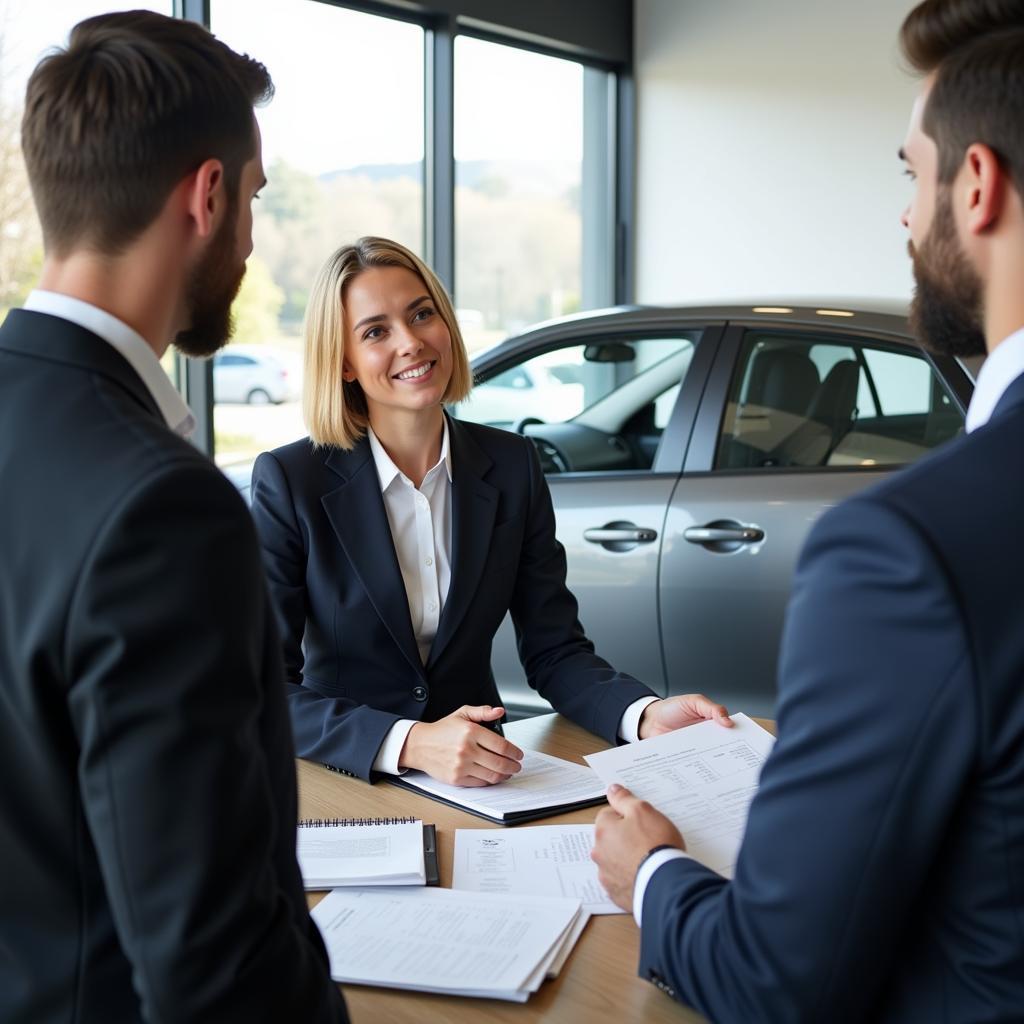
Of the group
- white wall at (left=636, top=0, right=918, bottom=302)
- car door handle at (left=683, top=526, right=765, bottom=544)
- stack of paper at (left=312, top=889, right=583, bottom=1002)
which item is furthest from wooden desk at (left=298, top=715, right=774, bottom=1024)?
white wall at (left=636, top=0, right=918, bottom=302)

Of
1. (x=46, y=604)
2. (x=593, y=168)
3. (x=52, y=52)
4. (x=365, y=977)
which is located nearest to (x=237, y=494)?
(x=46, y=604)

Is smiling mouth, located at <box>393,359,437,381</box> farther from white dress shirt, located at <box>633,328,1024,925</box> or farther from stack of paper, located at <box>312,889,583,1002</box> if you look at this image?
white dress shirt, located at <box>633,328,1024,925</box>

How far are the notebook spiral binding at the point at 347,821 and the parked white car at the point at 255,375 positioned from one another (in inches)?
141

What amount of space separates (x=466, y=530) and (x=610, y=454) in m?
1.42

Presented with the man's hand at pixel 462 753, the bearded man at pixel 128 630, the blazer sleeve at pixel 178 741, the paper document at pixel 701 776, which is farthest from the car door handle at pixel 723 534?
the blazer sleeve at pixel 178 741

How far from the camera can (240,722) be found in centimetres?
81

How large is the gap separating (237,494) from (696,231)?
622 centimetres

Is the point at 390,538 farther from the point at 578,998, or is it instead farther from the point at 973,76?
the point at 973,76

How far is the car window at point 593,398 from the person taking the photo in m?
3.43

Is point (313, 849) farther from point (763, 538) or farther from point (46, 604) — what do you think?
point (763, 538)

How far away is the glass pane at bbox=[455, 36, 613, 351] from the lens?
6102 mm

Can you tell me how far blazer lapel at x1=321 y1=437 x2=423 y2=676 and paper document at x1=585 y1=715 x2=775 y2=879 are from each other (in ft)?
1.87

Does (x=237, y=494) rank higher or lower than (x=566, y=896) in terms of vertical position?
higher

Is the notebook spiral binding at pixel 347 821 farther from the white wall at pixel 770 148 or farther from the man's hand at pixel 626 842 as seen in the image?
the white wall at pixel 770 148
